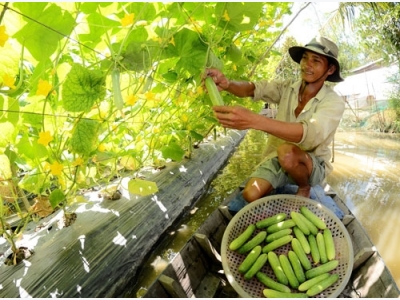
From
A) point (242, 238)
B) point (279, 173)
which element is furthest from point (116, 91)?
point (279, 173)

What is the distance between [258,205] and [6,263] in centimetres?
154

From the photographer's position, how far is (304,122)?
6.72ft

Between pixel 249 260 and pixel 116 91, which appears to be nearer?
pixel 116 91

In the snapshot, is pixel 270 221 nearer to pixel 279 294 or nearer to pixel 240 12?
pixel 279 294

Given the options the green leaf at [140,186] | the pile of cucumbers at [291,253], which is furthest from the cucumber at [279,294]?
the green leaf at [140,186]

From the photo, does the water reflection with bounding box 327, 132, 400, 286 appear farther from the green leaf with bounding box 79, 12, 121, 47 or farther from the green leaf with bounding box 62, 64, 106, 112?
the green leaf with bounding box 79, 12, 121, 47

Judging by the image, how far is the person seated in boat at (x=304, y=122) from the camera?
6.76 ft

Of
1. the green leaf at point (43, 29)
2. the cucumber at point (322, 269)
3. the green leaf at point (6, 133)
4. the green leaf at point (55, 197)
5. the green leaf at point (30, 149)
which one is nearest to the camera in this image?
the green leaf at point (43, 29)

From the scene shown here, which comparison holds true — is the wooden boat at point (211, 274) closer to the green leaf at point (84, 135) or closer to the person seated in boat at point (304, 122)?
the person seated in boat at point (304, 122)

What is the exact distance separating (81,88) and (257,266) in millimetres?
1331

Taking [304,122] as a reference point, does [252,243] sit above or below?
below

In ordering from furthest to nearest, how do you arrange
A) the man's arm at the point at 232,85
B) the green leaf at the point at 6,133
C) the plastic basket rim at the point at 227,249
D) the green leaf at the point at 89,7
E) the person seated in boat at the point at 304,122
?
the man's arm at the point at 232,85 < the person seated in boat at the point at 304,122 < the plastic basket rim at the point at 227,249 < the green leaf at the point at 6,133 < the green leaf at the point at 89,7

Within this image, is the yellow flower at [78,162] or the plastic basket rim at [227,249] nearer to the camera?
the yellow flower at [78,162]

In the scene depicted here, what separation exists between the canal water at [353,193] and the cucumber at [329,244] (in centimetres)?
82
